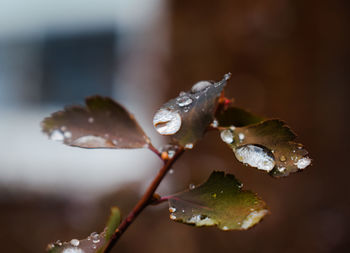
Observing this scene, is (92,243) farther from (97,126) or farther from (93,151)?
(93,151)

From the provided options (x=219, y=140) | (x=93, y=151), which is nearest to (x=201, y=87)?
(x=219, y=140)

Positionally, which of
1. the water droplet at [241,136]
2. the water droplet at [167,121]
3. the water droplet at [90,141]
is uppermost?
the water droplet at [167,121]

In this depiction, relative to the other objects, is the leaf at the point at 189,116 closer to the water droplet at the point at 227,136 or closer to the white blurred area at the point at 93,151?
the water droplet at the point at 227,136

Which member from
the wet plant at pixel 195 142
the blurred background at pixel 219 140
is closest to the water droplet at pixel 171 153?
the wet plant at pixel 195 142

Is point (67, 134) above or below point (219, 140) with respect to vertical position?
above

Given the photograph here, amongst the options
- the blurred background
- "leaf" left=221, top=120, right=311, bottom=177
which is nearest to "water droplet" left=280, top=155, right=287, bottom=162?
"leaf" left=221, top=120, right=311, bottom=177

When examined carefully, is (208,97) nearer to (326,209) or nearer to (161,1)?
(326,209)
